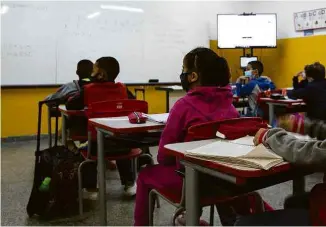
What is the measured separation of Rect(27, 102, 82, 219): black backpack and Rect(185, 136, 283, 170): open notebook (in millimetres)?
1462

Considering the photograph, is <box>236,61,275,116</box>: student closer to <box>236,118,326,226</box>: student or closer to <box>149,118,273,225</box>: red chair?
<box>149,118,273,225</box>: red chair

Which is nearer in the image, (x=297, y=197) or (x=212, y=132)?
(x=297, y=197)

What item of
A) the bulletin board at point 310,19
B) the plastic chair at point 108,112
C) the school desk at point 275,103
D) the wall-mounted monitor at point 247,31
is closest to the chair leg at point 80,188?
the plastic chair at point 108,112

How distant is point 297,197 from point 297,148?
1.26ft

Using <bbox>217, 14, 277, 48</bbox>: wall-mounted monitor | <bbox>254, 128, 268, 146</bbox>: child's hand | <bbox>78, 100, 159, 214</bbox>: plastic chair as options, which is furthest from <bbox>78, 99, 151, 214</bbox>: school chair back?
<bbox>217, 14, 277, 48</bbox>: wall-mounted monitor

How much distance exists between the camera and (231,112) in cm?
172

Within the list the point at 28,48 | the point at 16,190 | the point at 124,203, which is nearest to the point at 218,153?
the point at 124,203

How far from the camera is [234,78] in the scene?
6758 mm

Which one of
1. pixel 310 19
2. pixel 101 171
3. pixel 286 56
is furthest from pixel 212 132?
pixel 286 56

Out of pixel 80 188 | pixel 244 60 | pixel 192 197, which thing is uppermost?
pixel 244 60

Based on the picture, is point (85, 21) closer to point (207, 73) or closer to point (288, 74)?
point (288, 74)

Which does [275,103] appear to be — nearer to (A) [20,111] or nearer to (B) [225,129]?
(B) [225,129]

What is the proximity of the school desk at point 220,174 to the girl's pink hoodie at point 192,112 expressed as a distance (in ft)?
0.61

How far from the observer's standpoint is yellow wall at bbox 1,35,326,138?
512 cm
